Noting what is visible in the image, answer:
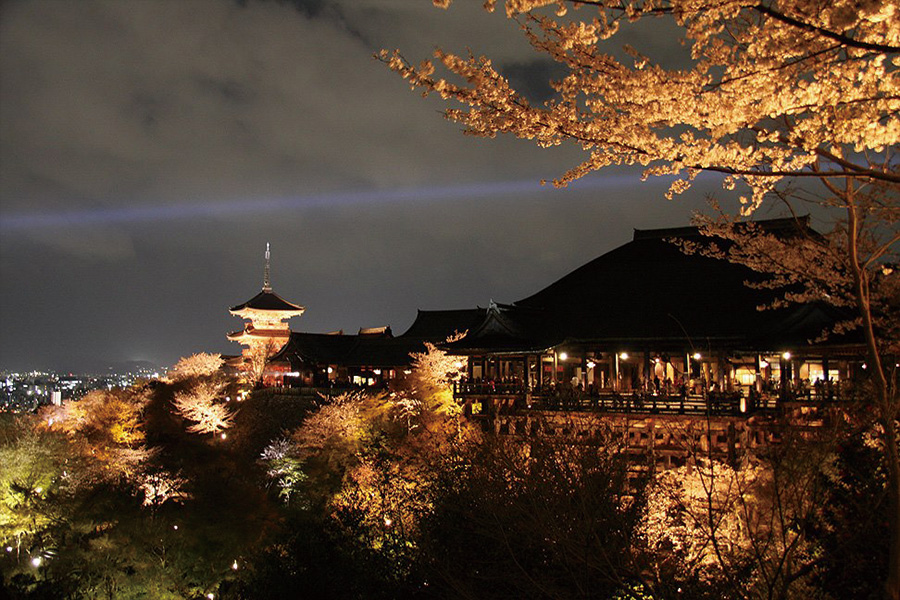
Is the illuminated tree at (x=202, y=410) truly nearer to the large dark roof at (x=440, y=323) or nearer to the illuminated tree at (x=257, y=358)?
the illuminated tree at (x=257, y=358)

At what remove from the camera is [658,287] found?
86.4 ft

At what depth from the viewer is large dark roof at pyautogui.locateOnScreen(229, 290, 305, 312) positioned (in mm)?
58181

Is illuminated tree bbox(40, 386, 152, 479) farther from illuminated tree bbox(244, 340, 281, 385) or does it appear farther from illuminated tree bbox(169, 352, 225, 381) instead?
illuminated tree bbox(244, 340, 281, 385)

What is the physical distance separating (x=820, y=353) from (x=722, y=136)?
1597cm

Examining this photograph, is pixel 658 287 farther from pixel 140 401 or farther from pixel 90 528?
pixel 140 401

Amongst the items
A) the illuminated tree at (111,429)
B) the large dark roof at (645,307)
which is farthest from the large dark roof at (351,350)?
the large dark roof at (645,307)

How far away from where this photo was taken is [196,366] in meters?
45.6

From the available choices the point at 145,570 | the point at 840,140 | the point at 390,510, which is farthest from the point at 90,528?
the point at 840,140

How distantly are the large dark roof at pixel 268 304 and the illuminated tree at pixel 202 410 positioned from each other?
22.3 metres

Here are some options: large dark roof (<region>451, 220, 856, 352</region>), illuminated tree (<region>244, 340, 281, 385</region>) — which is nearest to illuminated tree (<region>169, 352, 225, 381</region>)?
illuminated tree (<region>244, 340, 281, 385</region>)

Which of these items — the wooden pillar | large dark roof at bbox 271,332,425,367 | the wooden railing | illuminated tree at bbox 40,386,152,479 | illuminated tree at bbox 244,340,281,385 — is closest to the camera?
the wooden railing

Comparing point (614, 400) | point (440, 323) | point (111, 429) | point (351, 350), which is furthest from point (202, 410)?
point (614, 400)

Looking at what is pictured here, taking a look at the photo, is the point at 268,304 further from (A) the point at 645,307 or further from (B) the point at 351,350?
(A) the point at 645,307

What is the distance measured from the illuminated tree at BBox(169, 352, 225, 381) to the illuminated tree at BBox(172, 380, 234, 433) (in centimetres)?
651
